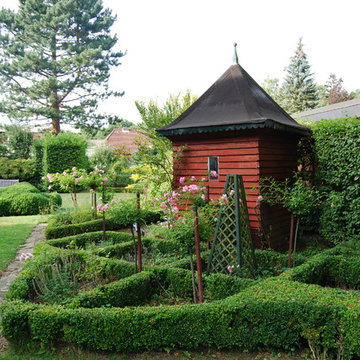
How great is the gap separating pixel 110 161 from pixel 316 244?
20235mm

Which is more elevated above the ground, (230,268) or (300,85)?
(300,85)

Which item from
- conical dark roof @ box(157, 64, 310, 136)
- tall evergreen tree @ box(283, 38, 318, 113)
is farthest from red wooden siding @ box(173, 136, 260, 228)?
tall evergreen tree @ box(283, 38, 318, 113)

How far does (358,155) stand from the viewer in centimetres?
726

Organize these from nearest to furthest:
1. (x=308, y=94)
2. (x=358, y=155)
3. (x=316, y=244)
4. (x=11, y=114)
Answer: (x=358, y=155) < (x=316, y=244) < (x=11, y=114) < (x=308, y=94)

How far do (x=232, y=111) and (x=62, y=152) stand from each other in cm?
1707

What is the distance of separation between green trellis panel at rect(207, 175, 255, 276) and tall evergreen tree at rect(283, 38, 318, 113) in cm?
3047

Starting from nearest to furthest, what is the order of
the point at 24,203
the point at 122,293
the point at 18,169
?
the point at 122,293 < the point at 24,203 < the point at 18,169

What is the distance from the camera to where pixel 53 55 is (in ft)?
83.4

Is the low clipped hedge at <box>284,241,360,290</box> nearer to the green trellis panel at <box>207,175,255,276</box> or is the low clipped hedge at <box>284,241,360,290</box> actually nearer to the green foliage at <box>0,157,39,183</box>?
the green trellis panel at <box>207,175,255,276</box>

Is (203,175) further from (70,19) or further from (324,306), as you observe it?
(70,19)

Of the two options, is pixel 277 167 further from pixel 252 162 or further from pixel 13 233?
pixel 13 233

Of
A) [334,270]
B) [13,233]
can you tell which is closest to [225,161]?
[334,270]

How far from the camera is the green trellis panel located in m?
5.41

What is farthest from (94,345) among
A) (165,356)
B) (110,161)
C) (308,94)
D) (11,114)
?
(308,94)
